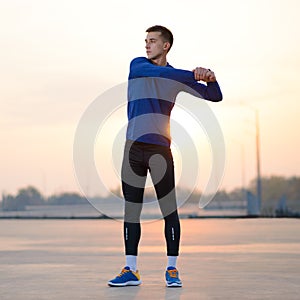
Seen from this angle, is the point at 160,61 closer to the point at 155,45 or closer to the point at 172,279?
the point at 155,45

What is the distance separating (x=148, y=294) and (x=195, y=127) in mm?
1521

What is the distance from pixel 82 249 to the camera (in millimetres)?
12031

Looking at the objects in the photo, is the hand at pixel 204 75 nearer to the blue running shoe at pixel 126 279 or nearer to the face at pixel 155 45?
the face at pixel 155 45

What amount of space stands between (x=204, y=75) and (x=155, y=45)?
0.56m

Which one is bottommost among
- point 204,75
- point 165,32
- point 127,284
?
point 127,284

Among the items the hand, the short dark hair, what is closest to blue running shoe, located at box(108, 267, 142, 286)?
the hand

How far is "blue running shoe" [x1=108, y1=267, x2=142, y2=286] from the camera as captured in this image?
6.76m

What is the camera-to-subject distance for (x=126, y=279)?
22.3 ft

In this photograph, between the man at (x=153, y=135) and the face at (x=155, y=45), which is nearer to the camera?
the man at (x=153, y=135)

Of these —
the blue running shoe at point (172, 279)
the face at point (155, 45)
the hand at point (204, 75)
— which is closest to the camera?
the hand at point (204, 75)

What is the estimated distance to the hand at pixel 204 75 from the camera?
6464 mm

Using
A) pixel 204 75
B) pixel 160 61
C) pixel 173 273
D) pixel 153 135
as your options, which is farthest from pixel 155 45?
pixel 173 273

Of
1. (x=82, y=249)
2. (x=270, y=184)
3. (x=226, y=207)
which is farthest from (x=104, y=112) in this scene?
(x=270, y=184)

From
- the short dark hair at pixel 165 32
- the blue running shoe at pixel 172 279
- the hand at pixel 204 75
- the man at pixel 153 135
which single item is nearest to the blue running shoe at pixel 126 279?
the man at pixel 153 135
